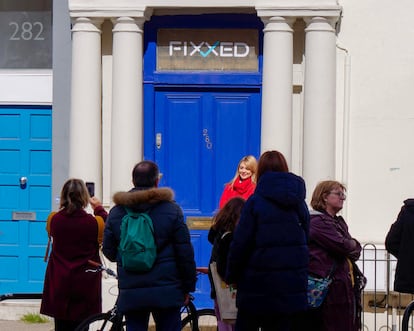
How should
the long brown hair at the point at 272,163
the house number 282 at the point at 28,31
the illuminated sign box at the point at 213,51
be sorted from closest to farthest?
the long brown hair at the point at 272,163, the illuminated sign box at the point at 213,51, the house number 282 at the point at 28,31

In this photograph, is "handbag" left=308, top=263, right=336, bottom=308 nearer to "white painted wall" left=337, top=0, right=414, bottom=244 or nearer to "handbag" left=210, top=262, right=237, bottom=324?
"handbag" left=210, top=262, right=237, bottom=324

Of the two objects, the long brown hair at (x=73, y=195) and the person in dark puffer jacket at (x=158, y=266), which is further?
the long brown hair at (x=73, y=195)

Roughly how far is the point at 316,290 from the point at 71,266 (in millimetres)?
2042

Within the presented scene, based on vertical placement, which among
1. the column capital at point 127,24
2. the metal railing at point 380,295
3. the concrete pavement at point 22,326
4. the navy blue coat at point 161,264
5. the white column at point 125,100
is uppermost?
the column capital at point 127,24

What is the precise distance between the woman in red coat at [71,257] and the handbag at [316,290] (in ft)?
6.20

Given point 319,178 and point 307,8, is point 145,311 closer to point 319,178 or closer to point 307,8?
point 319,178

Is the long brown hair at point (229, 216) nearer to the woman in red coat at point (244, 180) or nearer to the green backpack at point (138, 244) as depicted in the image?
the green backpack at point (138, 244)

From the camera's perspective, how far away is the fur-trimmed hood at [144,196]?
7.04 metres

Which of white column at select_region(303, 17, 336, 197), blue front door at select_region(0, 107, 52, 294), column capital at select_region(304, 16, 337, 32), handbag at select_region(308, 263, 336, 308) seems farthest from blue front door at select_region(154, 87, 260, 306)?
handbag at select_region(308, 263, 336, 308)

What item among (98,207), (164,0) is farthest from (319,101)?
(98,207)

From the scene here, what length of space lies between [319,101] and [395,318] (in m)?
2.27

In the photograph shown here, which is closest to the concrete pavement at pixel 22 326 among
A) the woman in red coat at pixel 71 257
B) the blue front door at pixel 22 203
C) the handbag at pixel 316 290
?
the blue front door at pixel 22 203

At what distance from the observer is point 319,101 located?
10031 mm

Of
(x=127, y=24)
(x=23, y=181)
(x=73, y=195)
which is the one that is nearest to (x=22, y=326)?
(x=23, y=181)
